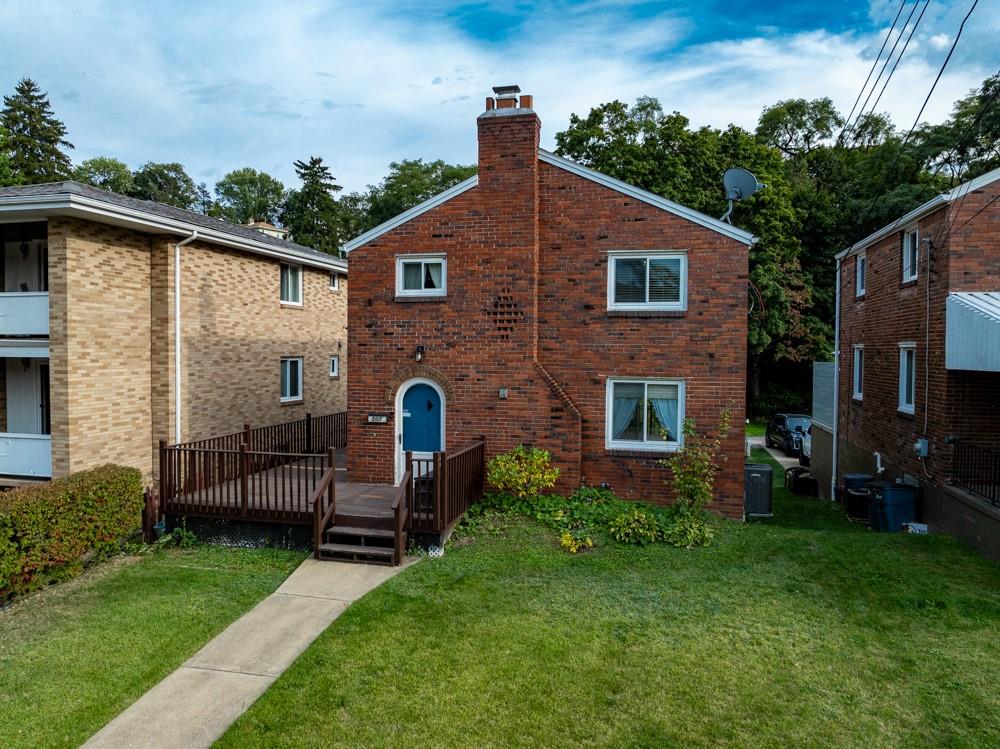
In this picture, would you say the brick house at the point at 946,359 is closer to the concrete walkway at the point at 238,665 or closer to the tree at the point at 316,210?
the concrete walkway at the point at 238,665

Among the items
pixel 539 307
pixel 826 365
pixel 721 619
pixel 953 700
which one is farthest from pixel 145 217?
pixel 826 365

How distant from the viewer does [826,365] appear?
2052cm

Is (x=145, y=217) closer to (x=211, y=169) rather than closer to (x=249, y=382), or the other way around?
(x=249, y=382)

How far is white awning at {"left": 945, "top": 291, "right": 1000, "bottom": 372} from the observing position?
962 centimetres

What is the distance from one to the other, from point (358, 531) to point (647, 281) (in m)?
6.64

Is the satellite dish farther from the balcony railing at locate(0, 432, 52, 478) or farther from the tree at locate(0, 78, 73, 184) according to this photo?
the tree at locate(0, 78, 73, 184)

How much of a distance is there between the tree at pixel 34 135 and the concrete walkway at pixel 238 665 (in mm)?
46856

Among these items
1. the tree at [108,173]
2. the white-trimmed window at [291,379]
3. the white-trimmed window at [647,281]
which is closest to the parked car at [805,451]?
the white-trimmed window at [647,281]

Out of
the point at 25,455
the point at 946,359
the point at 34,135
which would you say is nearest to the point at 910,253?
the point at 946,359

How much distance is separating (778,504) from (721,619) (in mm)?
10213

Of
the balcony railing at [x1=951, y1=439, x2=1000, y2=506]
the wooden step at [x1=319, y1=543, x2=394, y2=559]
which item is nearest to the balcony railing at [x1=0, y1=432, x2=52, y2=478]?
the wooden step at [x1=319, y1=543, x2=394, y2=559]

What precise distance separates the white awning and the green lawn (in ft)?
10.5

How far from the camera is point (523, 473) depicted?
1084cm

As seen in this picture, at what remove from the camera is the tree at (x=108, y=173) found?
170 feet
